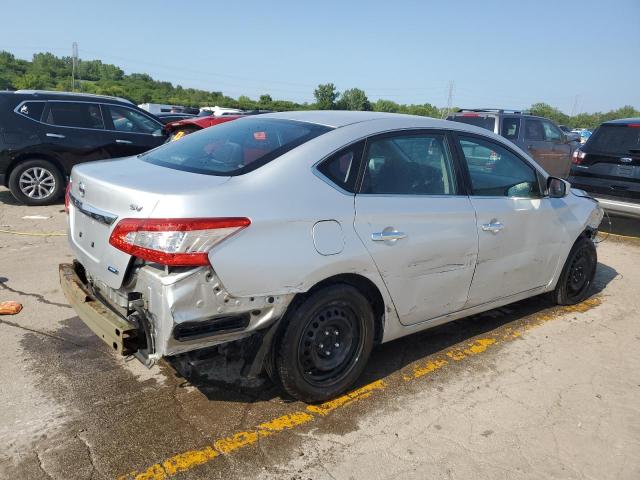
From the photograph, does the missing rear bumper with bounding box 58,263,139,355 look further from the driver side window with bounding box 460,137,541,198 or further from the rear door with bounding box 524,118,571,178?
the rear door with bounding box 524,118,571,178

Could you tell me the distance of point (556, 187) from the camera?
14.2 feet

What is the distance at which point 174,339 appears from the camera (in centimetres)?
252

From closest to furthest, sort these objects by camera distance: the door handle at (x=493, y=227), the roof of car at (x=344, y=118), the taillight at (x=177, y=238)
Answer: the taillight at (x=177, y=238) < the roof of car at (x=344, y=118) < the door handle at (x=493, y=227)

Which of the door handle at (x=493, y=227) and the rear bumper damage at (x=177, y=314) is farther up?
the door handle at (x=493, y=227)

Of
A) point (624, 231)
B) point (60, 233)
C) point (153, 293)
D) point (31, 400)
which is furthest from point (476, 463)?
point (624, 231)

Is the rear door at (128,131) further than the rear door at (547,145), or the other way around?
the rear door at (547,145)

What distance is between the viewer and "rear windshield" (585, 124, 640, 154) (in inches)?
298

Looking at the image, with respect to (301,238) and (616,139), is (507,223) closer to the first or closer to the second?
(301,238)

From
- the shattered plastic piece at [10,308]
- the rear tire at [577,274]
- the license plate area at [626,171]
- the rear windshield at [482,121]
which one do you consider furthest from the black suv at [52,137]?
the license plate area at [626,171]

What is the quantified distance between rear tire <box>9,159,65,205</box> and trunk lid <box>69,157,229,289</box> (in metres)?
5.61

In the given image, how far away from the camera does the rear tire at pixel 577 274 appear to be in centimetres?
480

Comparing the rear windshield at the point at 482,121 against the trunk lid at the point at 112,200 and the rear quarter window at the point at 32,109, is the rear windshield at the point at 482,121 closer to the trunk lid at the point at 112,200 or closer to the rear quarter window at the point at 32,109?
the rear quarter window at the point at 32,109

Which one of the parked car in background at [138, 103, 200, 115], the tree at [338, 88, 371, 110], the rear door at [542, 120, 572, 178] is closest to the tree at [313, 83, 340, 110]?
the tree at [338, 88, 371, 110]

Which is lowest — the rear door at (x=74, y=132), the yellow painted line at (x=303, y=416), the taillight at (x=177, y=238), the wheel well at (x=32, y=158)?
the yellow painted line at (x=303, y=416)
